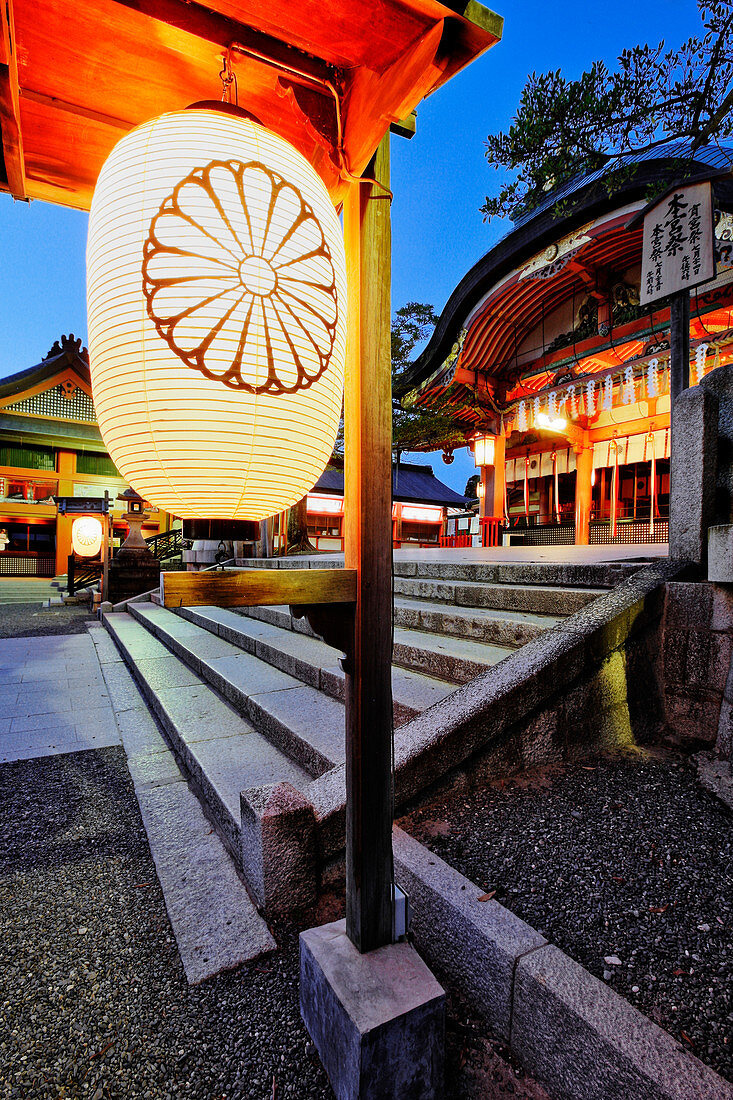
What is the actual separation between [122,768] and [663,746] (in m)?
4.04

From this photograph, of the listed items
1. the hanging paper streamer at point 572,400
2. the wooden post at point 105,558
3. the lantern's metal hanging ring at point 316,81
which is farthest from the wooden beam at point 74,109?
the wooden post at point 105,558

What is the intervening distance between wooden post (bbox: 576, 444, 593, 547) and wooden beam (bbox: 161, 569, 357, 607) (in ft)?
43.7

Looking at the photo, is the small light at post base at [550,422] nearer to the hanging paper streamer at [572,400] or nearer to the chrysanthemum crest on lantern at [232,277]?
the hanging paper streamer at [572,400]

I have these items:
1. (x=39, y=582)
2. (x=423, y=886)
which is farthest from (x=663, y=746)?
(x=39, y=582)

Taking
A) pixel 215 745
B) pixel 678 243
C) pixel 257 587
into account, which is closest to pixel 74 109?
pixel 257 587

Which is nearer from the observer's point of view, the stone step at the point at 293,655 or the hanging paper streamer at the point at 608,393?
the stone step at the point at 293,655

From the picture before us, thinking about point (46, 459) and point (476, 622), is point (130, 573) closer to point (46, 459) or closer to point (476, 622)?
point (476, 622)

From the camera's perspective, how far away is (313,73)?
1564mm

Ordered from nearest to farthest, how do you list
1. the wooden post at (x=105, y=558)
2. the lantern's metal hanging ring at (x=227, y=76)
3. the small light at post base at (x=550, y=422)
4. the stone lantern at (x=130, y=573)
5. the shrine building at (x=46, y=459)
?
1. the lantern's metal hanging ring at (x=227, y=76)
2. the small light at post base at (x=550, y=422)
3. the wooden post at (x=105, y=558)
4. the stone lantern at (x=130, y=573)
5. the shrine building at (x=46, y=459)

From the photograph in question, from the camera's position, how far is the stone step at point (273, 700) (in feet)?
9.88

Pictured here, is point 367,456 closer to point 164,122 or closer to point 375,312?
point 375,312

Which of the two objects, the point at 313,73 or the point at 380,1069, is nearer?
the point at 380,1069

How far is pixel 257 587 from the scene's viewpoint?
1359mm

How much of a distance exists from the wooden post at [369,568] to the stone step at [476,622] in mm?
2290
